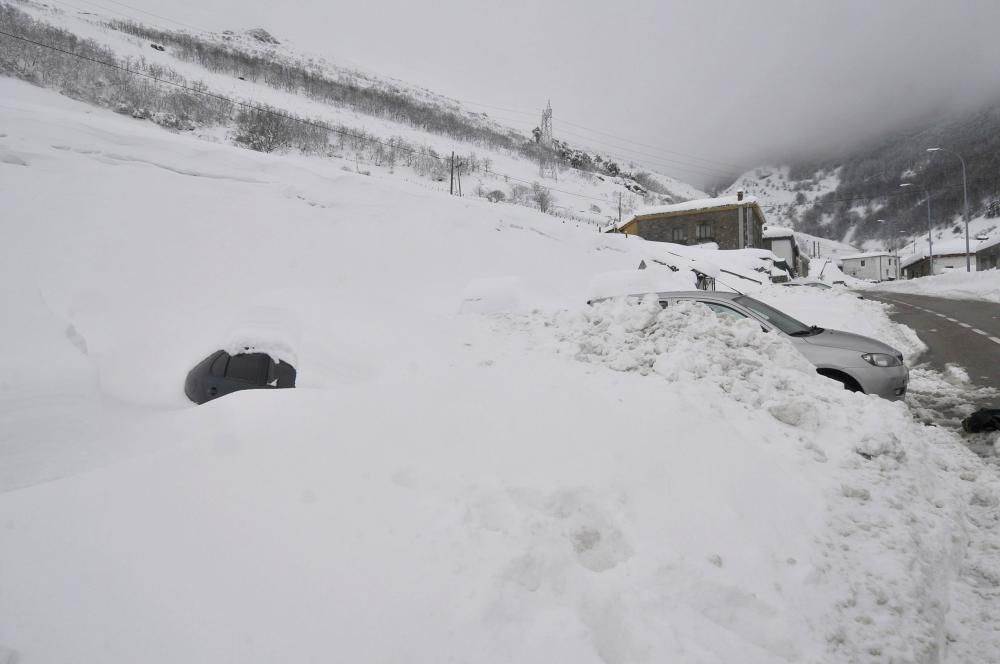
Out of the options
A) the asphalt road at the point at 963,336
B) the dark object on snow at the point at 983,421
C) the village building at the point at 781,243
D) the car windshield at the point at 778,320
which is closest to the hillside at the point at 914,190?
the village building at the point at 781,243

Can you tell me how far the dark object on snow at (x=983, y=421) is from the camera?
13.4 feet

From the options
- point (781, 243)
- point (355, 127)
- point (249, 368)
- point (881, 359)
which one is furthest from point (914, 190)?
point (249, 368)

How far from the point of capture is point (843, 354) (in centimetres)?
500

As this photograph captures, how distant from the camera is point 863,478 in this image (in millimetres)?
2979

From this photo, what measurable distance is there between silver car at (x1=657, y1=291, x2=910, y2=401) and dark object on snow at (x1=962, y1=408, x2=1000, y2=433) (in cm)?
69

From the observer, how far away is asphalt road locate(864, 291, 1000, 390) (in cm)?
717

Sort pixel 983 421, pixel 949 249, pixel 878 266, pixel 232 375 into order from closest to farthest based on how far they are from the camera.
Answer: pixel 232 375
pixel 983 421
pixel 949 249
pixel 878 266

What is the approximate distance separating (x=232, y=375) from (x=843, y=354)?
6787 mm

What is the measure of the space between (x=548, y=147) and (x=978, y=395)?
71259 millimetres

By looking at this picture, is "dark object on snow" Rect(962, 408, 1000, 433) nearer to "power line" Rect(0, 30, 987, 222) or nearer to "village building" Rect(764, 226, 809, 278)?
"power line" Rect(0, 30, 987, 222)

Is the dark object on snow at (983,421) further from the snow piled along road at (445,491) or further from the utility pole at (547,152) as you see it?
the utility pole at (547,152)

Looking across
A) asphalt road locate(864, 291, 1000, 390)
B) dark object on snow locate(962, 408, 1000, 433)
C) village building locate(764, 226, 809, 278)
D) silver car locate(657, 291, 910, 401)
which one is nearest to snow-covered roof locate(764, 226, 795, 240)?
village building locate(764, 226, 809, 278)

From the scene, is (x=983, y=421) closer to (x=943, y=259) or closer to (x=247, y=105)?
(x=247, y=105)

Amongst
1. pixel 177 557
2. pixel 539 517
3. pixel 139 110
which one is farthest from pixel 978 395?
pixel 139 110
